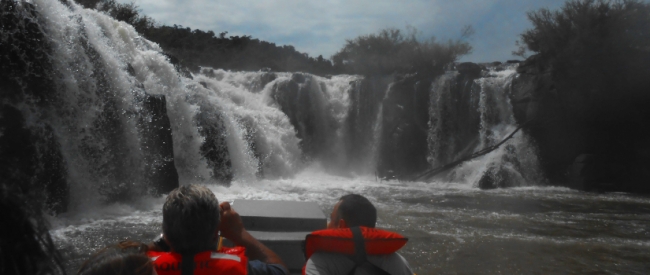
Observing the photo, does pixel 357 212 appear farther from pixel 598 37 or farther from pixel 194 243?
pixel 598 37

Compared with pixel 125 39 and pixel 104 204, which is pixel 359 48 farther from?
pixel 104 204

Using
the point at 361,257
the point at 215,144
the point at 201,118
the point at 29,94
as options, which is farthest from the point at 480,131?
the point at 361,257

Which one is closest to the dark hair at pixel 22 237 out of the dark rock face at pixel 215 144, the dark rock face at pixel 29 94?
the dark rock face at pixel 29 94

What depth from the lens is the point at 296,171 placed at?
58.1 feet

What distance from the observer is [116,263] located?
1231 mm

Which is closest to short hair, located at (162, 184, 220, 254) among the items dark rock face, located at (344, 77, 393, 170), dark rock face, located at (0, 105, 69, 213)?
dark rock face, located at (0, 105, 69, 213)

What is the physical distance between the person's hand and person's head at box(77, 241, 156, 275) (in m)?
0.89

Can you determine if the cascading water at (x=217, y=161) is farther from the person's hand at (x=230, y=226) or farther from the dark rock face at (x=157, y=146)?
the person's hand at (x=230, y=226)

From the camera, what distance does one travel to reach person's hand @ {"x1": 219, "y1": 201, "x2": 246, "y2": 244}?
2.18 m

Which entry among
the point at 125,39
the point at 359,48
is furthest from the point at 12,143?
the point at 359,48

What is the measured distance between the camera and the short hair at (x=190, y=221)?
177 centimetres

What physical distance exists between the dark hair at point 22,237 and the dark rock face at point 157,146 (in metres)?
9.71

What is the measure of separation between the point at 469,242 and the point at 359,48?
24787 millimetres

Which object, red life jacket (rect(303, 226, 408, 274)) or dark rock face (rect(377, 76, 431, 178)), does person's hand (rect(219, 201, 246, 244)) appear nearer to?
red life jacket (rect(303, 226, 408, 274))
